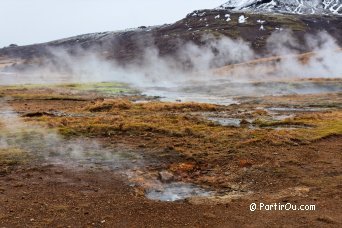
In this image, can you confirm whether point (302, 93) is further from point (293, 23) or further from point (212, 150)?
point (293, 23)

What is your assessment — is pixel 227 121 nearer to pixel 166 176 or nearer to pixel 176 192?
pixel 166 176

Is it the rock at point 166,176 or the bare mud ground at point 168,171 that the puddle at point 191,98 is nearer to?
the bare mud ground at point 168,171

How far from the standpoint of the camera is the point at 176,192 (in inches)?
606

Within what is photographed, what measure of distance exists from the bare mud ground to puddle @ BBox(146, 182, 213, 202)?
4 cm

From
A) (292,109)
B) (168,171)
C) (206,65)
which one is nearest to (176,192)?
(168,171)

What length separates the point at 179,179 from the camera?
54.9 feet

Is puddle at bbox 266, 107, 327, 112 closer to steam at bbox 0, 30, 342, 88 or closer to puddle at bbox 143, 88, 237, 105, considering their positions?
puddle at bbox 143, 88, 237, 105

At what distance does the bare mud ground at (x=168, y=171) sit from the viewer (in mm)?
13328

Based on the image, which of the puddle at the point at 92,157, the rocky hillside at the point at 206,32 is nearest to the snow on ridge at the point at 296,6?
the rocky hillside at the point at 206,32

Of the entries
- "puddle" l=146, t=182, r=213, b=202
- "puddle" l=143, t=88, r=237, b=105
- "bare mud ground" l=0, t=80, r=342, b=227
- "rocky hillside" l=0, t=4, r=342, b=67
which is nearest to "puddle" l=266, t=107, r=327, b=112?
"bare mud ground" l=0, t=80, r=342, b=227

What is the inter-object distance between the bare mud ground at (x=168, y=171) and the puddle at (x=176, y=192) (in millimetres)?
35

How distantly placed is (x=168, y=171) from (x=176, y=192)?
226 cm

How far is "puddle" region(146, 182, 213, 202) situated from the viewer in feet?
48.8

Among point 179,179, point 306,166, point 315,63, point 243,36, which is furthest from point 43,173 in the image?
point 243,36
